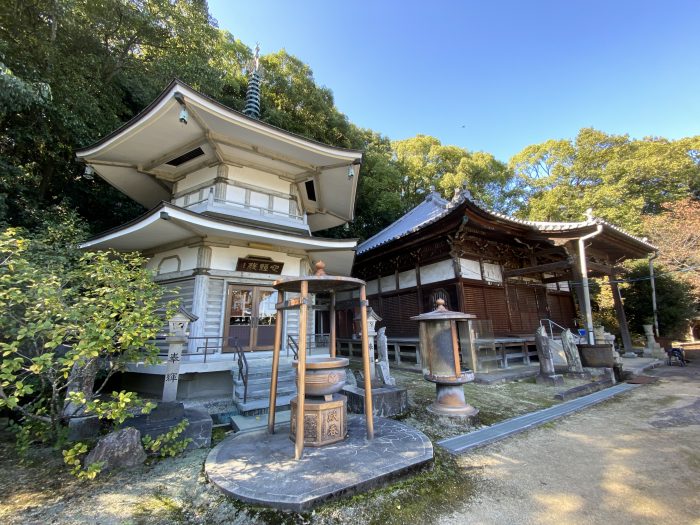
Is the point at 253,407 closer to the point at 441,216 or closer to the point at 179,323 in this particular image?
the point at 179,323

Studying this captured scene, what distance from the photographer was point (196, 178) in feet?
29.6

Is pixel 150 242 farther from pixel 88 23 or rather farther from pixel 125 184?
pixel 88 23

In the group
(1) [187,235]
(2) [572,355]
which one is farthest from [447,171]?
(1) [187,235]

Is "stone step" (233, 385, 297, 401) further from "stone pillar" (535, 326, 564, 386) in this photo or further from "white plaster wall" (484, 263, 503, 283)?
"white plaster wall" (484, 263, 503, 283)

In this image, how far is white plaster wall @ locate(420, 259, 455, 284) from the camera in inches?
408

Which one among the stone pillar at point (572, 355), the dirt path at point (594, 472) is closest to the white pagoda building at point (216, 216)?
the dirt path at point (594, 472)

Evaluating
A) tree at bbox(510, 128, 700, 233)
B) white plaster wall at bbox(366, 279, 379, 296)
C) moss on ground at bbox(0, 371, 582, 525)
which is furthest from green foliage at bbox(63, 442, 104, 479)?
tree at bbox(510, 128, 700, 233)

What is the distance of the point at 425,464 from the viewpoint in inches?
134

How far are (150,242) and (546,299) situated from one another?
14.9 m

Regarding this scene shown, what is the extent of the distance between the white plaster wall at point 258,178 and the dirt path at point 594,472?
324 inches

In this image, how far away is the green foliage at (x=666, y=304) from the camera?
47.1 feet

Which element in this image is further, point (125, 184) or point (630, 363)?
point (630, 363)

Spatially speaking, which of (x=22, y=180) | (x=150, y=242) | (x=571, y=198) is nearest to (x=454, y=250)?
(x=150, y=242)

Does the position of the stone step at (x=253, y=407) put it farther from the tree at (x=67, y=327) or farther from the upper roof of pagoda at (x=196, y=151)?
the upper roof of pagoda at (x=196, y=151)
